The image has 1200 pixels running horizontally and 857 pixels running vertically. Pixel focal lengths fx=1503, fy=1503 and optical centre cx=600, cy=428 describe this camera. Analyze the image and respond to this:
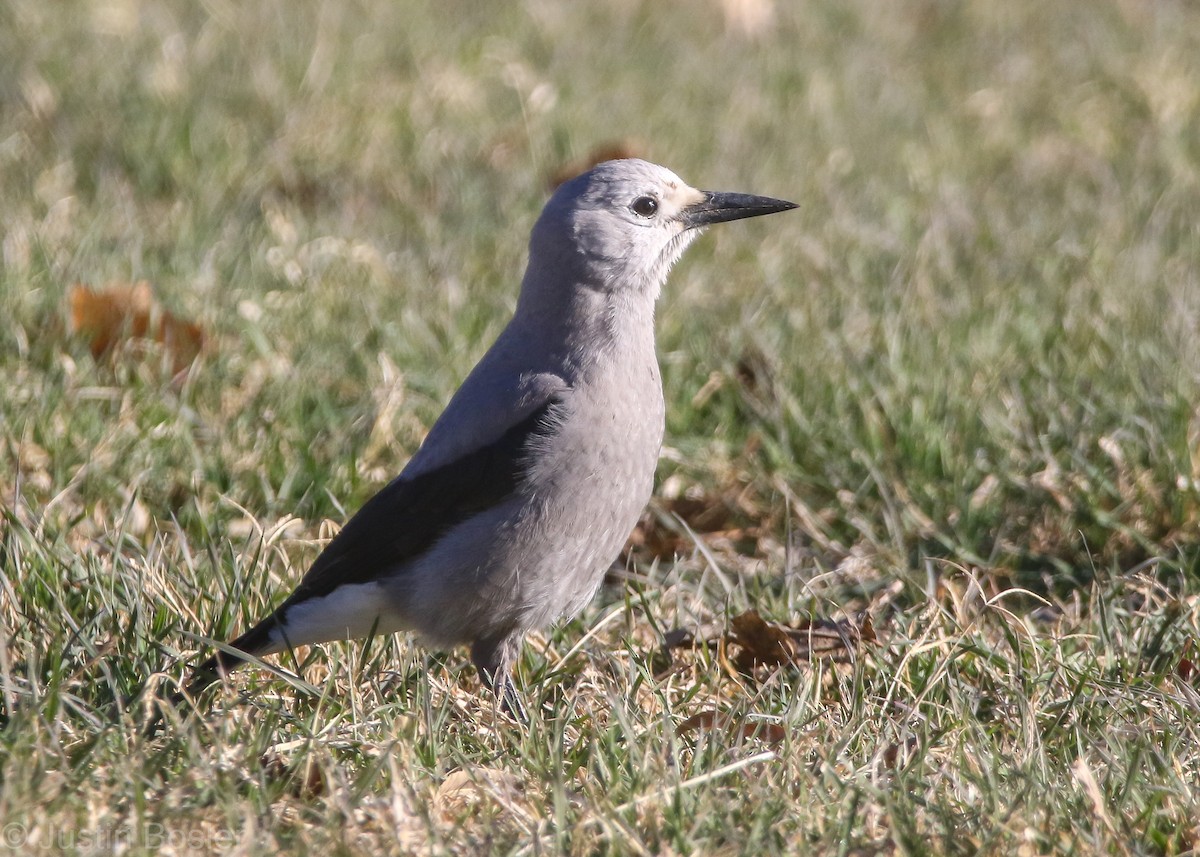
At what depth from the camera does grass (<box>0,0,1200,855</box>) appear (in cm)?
280

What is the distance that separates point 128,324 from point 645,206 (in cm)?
186

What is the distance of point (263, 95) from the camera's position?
689 cm

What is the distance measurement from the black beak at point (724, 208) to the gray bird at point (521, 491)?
13.3 inches

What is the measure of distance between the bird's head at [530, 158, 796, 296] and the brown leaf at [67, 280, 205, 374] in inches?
60.0

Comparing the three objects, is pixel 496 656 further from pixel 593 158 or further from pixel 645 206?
pixel 593 158

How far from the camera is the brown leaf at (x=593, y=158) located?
6.72 m

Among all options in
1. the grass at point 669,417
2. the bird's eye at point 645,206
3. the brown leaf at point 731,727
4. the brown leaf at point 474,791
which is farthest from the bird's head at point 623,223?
the brown leaf at point 474,791

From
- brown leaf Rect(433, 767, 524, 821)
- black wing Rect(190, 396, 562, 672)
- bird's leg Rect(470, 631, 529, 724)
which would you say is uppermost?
black wing Rect(190, 396, 562, 672)

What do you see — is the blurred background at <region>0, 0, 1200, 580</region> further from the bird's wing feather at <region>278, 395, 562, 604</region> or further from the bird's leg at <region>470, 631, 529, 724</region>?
the bird's leg at <region>470, 631, 529, 724</region>

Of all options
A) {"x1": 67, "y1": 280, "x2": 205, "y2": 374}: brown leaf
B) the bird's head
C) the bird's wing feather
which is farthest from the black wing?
{"x1": 67, "y1": 280, "x2": 205, "y2": 374}: brown leaf

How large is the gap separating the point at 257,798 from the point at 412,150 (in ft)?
15.5

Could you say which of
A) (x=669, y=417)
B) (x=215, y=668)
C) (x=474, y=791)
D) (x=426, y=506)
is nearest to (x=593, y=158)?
(x=669, y=417)

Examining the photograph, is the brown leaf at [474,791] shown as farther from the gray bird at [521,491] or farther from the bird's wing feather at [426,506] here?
the bird's wing feather at [426,506]

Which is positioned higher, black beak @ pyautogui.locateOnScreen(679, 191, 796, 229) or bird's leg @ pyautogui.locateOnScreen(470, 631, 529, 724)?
black beak @ pyautogui.locateOnScreen(679, 191, 796, 229)
